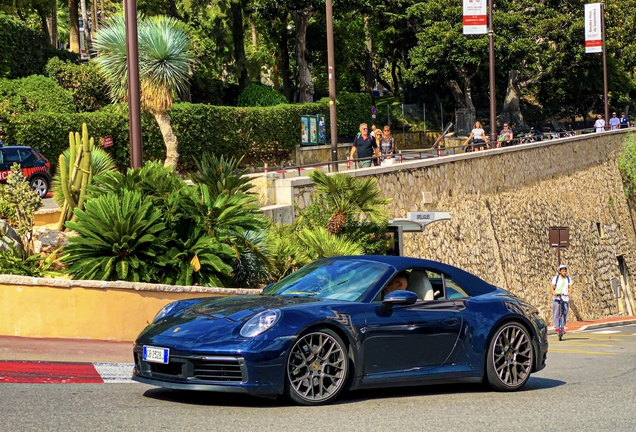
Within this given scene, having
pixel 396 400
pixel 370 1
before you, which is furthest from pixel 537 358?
pixel 370 1

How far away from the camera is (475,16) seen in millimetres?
40094

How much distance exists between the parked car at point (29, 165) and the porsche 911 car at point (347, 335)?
2100cm

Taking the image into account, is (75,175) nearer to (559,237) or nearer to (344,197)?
(344,197)

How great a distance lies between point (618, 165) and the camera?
53.3 meters

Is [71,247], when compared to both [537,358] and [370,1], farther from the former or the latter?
[370,1]

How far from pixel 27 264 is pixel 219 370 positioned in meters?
7.06

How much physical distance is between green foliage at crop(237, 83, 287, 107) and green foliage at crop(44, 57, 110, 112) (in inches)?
437

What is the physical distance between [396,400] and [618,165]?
47.0 m

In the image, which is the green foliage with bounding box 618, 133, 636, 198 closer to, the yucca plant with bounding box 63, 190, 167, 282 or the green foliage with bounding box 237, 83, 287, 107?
the green foliage with bounding box 237, 83, 287, 107

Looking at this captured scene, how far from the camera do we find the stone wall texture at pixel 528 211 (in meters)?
29.7

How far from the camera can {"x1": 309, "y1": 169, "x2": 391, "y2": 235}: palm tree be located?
19000mm

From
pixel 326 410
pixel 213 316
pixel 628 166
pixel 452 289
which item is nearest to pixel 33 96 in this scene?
pixel 452 289

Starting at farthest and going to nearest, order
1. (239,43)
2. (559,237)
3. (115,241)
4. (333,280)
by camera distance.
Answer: (239,43)
(559,237)
(115,241)
(333,280)

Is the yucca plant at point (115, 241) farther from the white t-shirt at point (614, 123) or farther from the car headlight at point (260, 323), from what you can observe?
the white t-shirt at point (614, 123)
